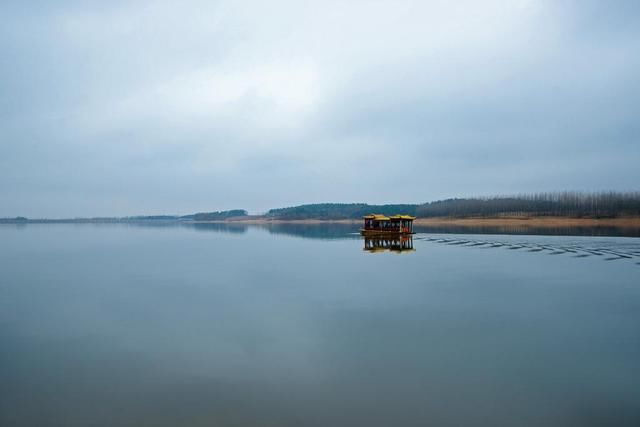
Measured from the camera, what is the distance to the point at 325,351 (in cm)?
612

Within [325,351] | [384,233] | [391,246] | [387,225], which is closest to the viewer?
[325,351]

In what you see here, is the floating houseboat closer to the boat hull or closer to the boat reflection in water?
the boat hull

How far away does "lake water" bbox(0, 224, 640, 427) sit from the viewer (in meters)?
4.31

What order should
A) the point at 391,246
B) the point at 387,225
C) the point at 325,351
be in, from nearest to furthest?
1. the point at 325,351
2. the point at 391,246
3. the point at 387,225

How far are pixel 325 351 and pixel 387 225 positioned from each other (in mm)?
29533

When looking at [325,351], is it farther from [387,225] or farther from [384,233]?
[387,225]

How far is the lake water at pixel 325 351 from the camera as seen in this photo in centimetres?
431

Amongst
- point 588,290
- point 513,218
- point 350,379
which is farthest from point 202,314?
point 513,218

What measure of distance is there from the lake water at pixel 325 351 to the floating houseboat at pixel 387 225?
778 inches

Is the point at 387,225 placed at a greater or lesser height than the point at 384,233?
greater

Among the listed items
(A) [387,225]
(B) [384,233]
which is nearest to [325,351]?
(B) [384,233]

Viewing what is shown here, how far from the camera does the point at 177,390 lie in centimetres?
482

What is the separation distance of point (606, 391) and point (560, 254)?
15.7 meters

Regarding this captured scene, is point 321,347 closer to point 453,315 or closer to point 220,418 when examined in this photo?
point 220,418
